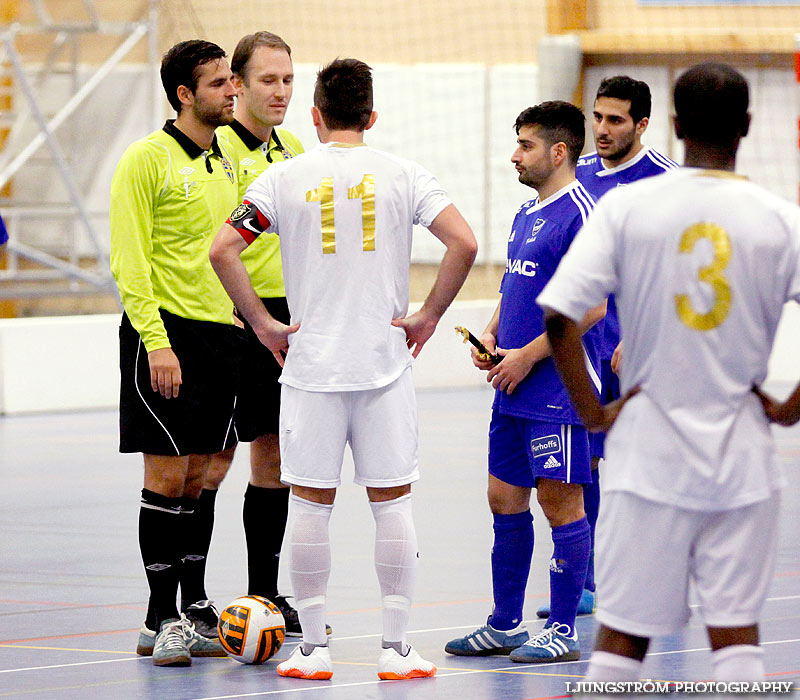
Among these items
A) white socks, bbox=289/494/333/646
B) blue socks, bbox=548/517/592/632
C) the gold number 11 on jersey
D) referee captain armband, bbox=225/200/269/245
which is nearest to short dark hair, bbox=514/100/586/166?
the gold number 11 on jersey

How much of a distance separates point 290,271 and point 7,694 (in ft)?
5.18

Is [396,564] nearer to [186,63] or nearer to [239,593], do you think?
[239,593]

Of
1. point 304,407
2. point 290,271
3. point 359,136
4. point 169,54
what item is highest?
point 169,54

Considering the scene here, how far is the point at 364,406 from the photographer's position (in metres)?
4.77

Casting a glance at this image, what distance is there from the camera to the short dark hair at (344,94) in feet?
15.4

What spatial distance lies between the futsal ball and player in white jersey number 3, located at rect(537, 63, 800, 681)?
203cm

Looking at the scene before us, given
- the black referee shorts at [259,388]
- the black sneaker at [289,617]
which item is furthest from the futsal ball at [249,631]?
the black referee shorts at [259,388]

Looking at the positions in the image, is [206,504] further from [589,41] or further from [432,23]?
[432,23]

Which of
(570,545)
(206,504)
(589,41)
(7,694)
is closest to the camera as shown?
(7,694)

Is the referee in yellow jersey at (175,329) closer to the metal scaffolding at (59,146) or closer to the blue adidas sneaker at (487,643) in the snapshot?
the blue adidas sneaker at (487,643)

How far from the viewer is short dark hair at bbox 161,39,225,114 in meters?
5.21

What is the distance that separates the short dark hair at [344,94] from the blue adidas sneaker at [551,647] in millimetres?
1794

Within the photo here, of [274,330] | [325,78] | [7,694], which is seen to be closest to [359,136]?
[325,78]

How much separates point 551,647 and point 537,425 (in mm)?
743
